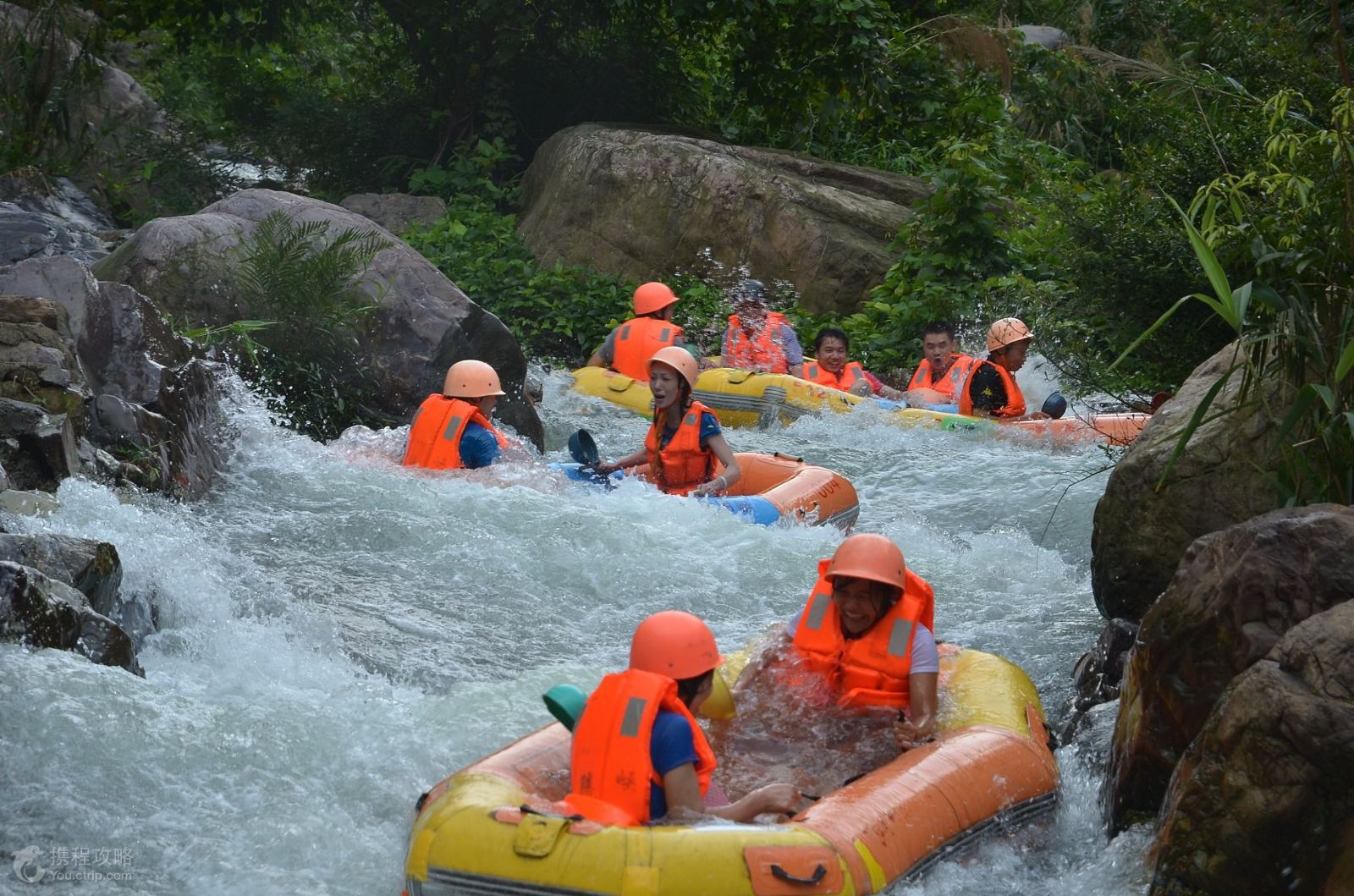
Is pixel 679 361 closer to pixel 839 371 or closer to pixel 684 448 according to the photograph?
pixel 684 448

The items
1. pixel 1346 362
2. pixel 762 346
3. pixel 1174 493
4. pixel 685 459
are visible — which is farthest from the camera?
pixel 762 346

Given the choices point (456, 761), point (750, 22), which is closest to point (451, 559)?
point (456, 761)

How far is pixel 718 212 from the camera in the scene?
1493cm

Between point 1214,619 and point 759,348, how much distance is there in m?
8.06

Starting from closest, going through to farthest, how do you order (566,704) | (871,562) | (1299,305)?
(566,704) → (1299,305) → (871,562)

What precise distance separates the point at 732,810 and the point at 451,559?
141 inches

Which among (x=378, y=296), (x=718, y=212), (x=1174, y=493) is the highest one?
(x=718, y=212)

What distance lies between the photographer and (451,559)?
7672 millimetres

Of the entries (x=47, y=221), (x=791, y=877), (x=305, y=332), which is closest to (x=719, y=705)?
(x=791, y=877)

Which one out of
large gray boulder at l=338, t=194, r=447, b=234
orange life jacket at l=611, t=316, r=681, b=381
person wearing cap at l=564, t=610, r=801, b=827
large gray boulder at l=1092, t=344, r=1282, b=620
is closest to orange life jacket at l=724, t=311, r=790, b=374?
orange life jacket at l=611, t=316, r=681, b=381

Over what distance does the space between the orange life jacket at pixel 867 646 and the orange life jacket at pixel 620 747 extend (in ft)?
4.49

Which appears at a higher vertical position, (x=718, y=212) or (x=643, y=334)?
(x=718, y=212)

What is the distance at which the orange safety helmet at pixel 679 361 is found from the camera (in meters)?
8.39

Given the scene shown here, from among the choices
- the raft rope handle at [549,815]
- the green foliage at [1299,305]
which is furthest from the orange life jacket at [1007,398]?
the raft rope handle at [549,815]
